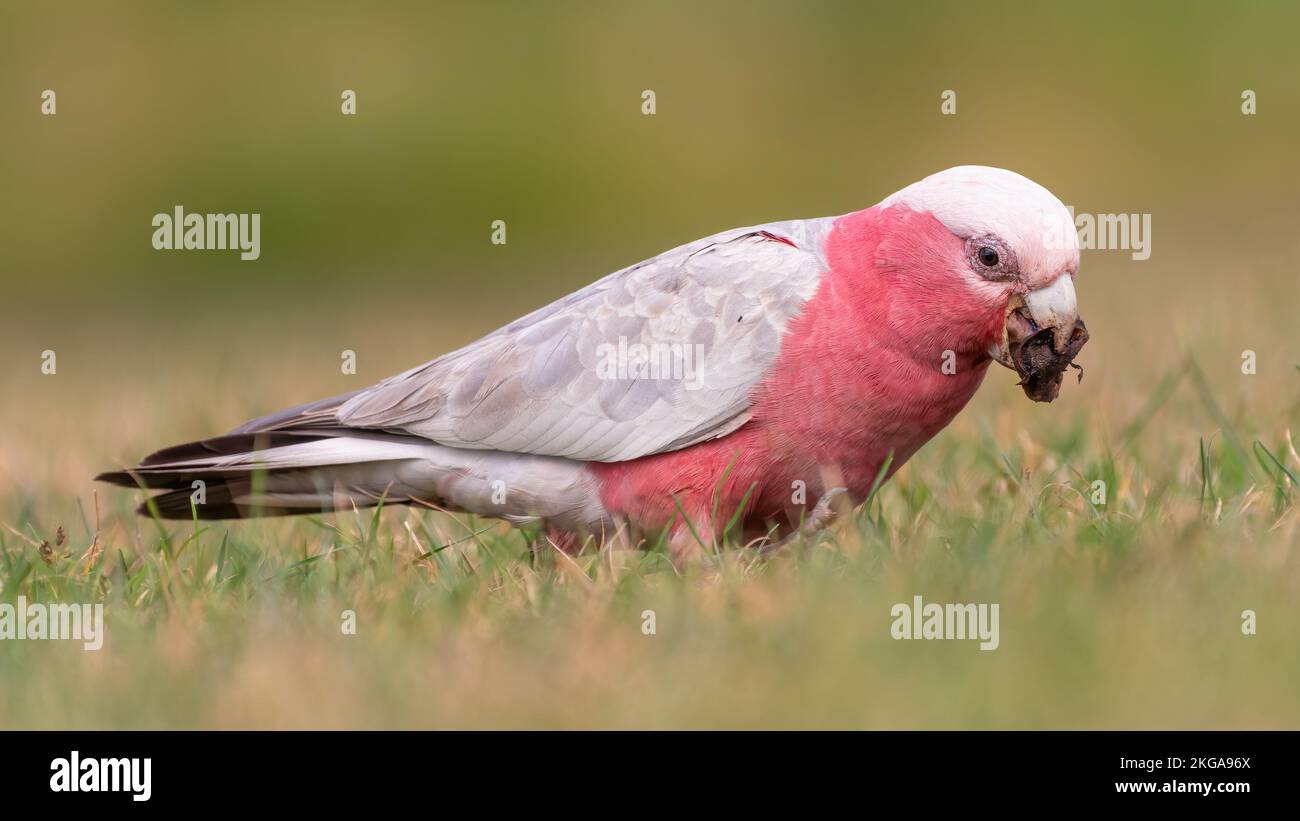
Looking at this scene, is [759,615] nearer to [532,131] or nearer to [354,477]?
[354,477]

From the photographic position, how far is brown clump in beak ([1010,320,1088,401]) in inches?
178

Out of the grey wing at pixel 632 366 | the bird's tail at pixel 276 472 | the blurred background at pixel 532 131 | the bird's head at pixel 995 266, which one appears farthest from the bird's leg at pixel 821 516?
the blurred background at pixel 532 131

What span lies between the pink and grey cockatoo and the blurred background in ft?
26.1

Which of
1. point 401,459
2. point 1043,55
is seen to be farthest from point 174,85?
point 401,459

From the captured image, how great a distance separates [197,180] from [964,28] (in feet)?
25.1

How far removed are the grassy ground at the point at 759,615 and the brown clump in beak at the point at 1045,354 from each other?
0.41 meters

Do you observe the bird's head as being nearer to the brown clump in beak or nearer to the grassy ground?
the brown clump in beak

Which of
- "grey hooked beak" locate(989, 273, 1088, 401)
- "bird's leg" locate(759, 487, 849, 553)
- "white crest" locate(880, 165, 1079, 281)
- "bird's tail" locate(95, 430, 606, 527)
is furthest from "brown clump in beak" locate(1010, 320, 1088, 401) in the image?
"bird's tail" locate(95, 430, 606, 527)

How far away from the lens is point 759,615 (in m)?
3.76

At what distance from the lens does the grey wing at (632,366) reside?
4.75 metres

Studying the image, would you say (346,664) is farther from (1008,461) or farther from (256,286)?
(256,286)

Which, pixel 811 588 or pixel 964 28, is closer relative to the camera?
pixel 811 588

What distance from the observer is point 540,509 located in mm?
4992

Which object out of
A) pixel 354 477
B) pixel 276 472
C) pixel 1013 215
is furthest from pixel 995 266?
pixel 276 472
